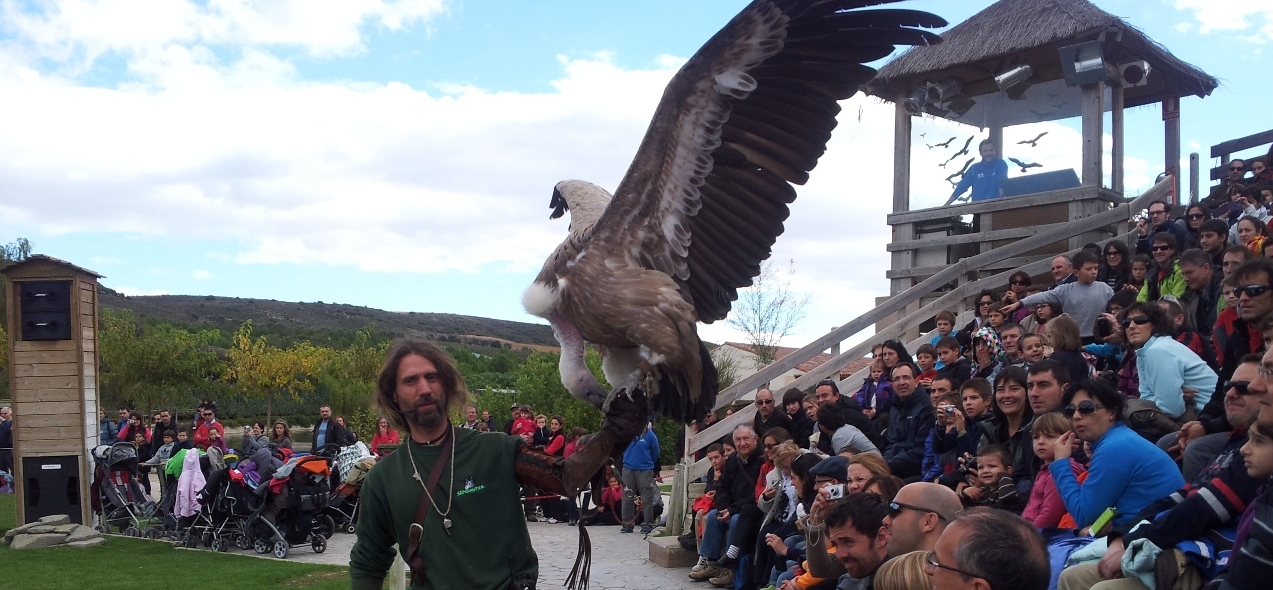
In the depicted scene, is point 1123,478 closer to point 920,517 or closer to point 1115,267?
point 920,517

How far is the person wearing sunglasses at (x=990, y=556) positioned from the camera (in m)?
2.01

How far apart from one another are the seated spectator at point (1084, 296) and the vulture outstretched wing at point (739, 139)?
4674 mm

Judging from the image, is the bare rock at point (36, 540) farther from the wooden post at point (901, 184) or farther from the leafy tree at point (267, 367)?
the leafy tree at point (267, 367)

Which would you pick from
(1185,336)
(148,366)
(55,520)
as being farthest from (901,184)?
(148,366)

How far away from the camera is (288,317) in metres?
53.8

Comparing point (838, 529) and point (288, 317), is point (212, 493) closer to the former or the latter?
point (838, 529)

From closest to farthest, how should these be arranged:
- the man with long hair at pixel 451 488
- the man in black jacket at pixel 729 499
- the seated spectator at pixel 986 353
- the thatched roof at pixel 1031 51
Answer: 1. the man with long hair at pixel 451 488
2. the seated spectator at pixel 986 353
3. the man in black jacket at pixel 729 499
4. the thatched roof at pixel 1031 51

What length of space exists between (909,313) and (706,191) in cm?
792

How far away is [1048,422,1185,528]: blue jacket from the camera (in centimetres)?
361

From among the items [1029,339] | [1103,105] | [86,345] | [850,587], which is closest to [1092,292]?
[1029,339]

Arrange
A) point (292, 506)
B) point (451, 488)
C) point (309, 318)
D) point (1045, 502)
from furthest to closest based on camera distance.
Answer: point (309, 318) < point (292, 506) < point (1045, 502) < point (451, 488)

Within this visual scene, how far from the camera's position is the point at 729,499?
7.23m

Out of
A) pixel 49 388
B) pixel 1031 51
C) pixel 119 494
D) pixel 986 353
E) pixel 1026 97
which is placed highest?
pixel 1031 51

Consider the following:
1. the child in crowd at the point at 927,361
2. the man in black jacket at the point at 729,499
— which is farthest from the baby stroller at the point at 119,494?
A: the child in crowd at the point at 927,361
